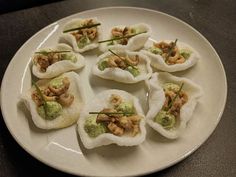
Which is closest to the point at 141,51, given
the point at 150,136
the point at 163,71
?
the point at 163,71

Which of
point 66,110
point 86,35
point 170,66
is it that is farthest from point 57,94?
point 170,66

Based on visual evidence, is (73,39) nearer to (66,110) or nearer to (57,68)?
(57,68)

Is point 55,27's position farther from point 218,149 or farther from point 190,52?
point 218,149

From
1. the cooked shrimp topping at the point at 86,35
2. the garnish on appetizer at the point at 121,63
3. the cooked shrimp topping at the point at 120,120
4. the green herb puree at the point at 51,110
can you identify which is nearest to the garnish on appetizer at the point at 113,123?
the cooked shrimp topping at the point at 120,120

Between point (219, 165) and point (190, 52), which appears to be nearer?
point (219, 165)

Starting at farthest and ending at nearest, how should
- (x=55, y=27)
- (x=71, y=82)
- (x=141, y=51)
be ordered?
(x=55, y=27)
(x=141, y=51)
(x=71, y=82)

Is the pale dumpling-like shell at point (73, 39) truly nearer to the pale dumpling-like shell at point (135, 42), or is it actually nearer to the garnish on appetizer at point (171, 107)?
the pale dumpling-like shell at point (135, 42)
